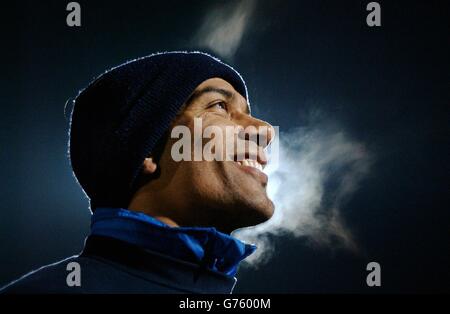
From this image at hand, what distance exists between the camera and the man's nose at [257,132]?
7.45 feet

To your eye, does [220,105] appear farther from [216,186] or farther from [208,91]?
[216,186]

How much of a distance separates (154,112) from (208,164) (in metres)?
0.46

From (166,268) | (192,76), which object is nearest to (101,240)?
(166,268)

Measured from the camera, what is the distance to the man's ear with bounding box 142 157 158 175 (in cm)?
218

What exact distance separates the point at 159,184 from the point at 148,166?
13cm

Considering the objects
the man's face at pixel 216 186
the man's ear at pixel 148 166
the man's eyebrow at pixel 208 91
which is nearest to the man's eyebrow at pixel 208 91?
the man's eyebrow at pixel 208 91

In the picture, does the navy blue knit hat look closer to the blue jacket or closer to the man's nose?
the blue jacket

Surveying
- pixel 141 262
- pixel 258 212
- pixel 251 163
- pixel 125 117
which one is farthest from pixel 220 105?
pixel 141 262

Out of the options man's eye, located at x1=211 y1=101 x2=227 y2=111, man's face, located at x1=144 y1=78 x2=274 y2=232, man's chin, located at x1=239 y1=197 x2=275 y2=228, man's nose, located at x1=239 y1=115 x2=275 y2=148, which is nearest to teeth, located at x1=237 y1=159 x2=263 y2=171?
man's face, located at x1=144 y1=78 x2=274 y2=232

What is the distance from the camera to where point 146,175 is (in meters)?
2.19

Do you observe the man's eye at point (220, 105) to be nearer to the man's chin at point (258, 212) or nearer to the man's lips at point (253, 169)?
the man's lips at point (253, 169)

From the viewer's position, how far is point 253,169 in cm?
220

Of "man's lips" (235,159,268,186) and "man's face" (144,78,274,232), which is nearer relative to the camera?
"man's face" (144,78,274,232)

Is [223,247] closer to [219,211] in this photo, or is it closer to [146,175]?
[219,211]
